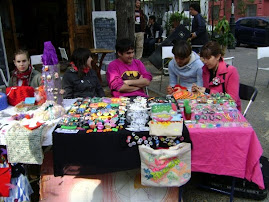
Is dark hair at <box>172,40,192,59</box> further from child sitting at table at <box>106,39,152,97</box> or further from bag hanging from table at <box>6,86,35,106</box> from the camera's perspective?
bag hanging from table at <box>6,86,35,106</box>

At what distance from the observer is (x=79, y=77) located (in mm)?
3018

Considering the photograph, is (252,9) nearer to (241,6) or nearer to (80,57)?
(241,6)

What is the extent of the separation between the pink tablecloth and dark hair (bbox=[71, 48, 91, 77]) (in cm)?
146

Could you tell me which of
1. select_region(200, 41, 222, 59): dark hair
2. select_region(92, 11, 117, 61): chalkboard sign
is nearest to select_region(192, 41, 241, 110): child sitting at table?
select_region(200, 41, 222, 59): dark hair

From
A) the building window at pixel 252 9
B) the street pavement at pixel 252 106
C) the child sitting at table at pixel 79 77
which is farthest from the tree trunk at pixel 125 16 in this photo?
the building window at pixel 252 9

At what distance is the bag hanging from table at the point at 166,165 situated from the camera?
2.00 meters

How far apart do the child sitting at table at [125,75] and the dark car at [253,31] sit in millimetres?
10364

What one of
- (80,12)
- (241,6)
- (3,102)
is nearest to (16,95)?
(3,102)

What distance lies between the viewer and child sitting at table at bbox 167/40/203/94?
3.02 m

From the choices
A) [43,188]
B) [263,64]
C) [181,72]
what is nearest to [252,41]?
[263,64]

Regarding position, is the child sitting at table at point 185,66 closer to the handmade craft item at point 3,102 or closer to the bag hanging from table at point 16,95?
the bag hanging from table at point 16,95

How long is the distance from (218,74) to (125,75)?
104 centimetres

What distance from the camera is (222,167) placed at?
2111mm

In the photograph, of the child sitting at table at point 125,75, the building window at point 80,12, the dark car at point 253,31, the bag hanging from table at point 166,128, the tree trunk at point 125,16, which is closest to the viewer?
the bag hanging from table at point 166,128
